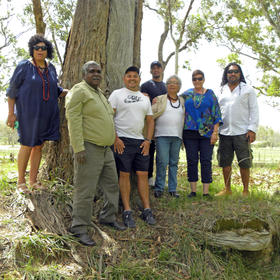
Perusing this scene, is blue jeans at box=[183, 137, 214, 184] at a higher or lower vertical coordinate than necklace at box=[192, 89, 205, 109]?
lower

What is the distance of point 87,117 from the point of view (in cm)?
Result: 338

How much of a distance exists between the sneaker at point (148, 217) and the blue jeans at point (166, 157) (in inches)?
31.3

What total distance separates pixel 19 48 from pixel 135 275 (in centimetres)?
1947

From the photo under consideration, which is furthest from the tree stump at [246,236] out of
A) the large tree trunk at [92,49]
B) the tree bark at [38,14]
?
the tree bark at [38,14]

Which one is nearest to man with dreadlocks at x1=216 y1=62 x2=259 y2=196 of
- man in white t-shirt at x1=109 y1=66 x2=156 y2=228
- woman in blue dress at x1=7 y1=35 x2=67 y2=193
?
man in white t-shirt at x1=109 y1=66 x2=156 y2=228

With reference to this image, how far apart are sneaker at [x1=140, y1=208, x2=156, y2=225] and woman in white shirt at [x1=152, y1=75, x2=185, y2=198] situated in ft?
2.44

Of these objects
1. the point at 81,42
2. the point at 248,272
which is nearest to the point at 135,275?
the point at 248,272

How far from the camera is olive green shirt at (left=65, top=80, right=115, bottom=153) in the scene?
327 centimetres

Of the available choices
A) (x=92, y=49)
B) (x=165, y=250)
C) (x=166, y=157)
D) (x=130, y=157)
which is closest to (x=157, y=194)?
(x=166, y=157)

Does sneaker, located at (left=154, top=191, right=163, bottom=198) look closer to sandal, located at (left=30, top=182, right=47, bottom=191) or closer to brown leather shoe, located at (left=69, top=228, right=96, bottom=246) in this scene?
brown leather shoe, located at (left=69, top=228, right=96, bottom=246)

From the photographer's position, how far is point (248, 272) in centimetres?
385

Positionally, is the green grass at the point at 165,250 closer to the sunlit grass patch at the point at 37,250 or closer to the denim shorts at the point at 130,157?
the sunlit grass patch at the point at 37,250

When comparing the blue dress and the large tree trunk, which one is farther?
the large tree trunk

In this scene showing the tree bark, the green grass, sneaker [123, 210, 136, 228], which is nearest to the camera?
the green grass
